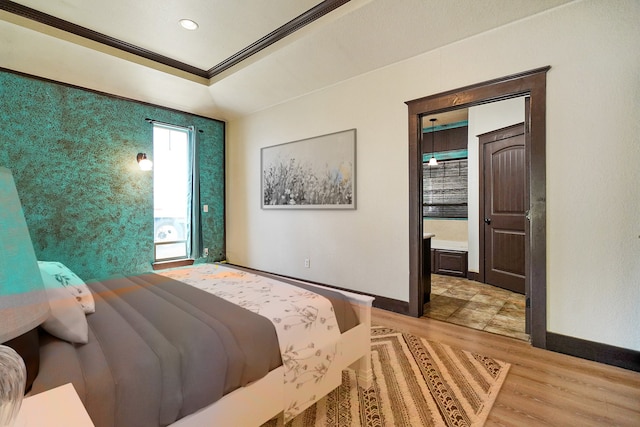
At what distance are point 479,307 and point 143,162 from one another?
15.1ft

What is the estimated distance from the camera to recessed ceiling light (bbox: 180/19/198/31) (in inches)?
115

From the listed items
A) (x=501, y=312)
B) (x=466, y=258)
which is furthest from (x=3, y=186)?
(x=466, y=258)

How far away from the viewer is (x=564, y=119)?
2242 millimetres

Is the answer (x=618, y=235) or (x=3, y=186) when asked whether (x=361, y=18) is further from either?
(x=3, y=186)

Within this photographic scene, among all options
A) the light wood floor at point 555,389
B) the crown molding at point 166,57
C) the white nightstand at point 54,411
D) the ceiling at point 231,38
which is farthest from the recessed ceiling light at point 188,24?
the light wood floor at point 555,389

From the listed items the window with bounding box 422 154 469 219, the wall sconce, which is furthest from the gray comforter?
the window with bounding box 422 154 469 219

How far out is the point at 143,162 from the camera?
4.00m

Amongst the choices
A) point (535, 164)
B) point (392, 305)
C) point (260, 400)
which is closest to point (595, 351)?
point (535, 164)

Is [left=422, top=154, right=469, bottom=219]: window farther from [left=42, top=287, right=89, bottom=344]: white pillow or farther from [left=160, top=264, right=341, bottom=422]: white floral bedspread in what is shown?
[left=42, top=287, right=89, bottom=344]: white pillow

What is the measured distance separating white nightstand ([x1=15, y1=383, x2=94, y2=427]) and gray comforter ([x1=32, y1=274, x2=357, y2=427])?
16 cm

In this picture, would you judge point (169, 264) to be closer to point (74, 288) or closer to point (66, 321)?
point (74, 288)

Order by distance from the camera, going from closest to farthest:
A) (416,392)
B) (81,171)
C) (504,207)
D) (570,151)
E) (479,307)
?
(416,392)
(570,151)
(479,307)
(81,171)
(504,207)

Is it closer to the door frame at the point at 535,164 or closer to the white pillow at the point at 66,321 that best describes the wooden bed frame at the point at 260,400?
the white pillow at the point at 66,321

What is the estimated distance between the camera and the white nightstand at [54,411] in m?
0.64
